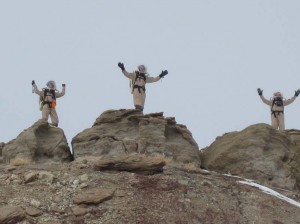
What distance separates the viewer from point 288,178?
21812mm

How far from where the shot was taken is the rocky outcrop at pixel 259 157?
2169 centimetres

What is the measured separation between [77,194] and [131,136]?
6266 mm

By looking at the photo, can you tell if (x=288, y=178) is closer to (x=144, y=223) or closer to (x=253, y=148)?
(x=253, y=148)

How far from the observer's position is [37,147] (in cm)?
2205

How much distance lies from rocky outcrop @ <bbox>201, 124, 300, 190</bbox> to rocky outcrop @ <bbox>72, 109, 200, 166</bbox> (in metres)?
1.03

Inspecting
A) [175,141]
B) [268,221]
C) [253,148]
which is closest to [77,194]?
[268,221]

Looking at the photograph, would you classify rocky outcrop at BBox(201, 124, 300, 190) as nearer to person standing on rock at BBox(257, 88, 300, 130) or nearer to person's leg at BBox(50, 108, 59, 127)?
person standing on rock at BBox(257, 88, 300, 130)

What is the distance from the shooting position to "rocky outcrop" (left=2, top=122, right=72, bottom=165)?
21766mm

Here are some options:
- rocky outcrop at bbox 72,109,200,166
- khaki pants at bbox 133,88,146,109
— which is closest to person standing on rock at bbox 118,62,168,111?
khaki pants at bbox 133,88,146,109

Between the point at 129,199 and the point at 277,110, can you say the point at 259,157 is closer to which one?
the point at 277,110

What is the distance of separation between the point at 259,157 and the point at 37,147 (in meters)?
8.80

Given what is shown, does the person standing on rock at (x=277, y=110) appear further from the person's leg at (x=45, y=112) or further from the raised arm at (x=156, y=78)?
the person's leg at (x=45, y=112)

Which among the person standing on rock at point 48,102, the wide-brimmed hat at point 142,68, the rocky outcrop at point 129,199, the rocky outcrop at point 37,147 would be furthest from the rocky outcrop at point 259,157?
the person standing on rock at point 48,102

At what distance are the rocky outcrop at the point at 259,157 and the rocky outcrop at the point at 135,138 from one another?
40.6 inches
